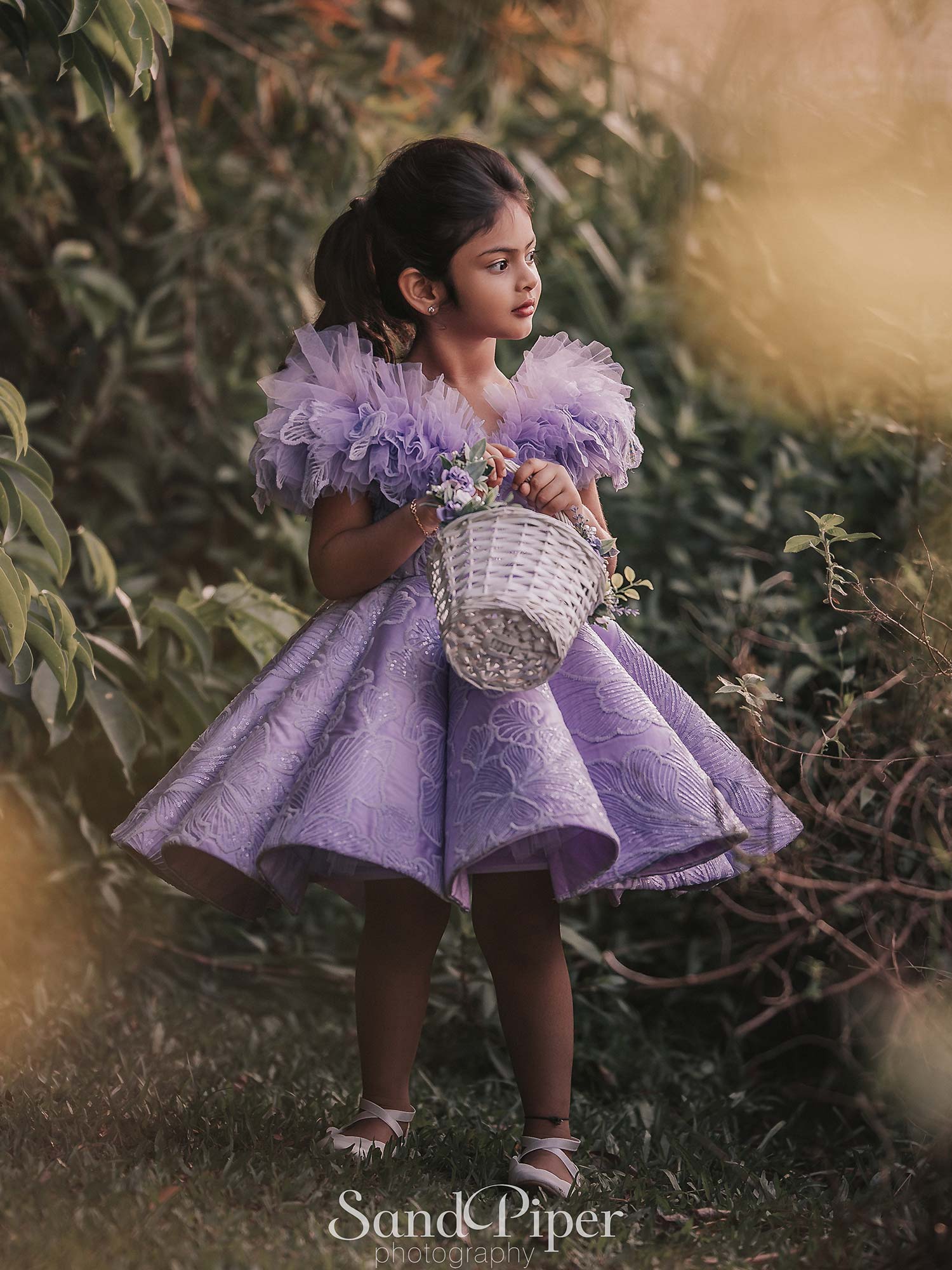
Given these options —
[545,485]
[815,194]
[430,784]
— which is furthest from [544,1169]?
[815,194]

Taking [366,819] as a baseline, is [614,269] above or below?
above

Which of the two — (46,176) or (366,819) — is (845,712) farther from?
(46,176)

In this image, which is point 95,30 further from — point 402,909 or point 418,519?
point 402,909

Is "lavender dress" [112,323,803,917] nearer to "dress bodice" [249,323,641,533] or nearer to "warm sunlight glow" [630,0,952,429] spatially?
"dress bodice" [249,323,641,533]

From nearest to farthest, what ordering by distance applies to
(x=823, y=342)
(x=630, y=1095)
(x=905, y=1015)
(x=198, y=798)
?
(x=198, y=798)
(x=905, y=1015)
(x=630, y=1095)
(x=823, y=342)

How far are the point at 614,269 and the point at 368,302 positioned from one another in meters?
1.40

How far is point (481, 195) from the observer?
180 cm

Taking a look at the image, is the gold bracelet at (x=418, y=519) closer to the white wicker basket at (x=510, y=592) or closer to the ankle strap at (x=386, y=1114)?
the white wicker basket at (x=510, y=592)

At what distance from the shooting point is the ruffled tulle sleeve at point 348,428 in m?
1.71

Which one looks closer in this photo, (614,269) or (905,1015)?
(905,1015)

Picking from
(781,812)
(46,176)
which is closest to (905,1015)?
(781,812)

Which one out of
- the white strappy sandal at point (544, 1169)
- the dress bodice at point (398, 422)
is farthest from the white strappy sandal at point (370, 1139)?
the dress bodice at point (398, 422)

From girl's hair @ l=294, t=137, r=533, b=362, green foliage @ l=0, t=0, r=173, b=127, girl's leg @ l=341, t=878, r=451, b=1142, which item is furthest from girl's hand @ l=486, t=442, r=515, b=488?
green foliage @ l=0, t=0, r=173, b=127

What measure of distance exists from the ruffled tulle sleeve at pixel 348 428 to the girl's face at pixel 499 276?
0.44ft
